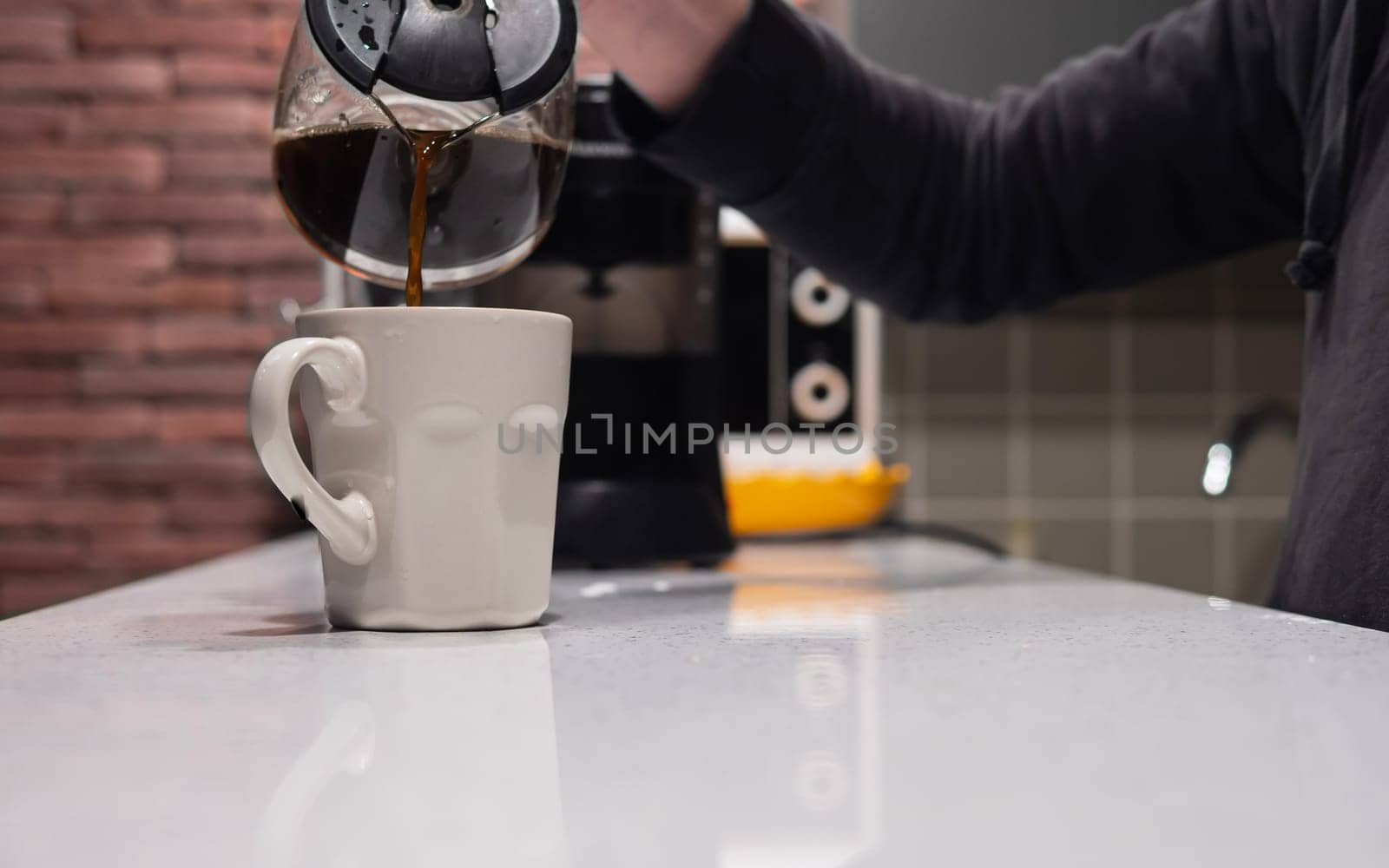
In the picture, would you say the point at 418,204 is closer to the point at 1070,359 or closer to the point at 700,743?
the point at 700,743

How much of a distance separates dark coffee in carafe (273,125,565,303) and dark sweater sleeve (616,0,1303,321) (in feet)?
0.69

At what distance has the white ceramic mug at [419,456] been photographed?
43 cm

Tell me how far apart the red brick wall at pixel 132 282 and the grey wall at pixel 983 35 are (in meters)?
0.86

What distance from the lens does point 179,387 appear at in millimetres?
1673

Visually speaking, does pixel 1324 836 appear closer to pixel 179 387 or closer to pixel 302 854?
pixel 302 854

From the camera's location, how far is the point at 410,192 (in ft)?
1.62

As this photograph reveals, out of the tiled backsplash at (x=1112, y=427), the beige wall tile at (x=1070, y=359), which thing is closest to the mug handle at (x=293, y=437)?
the tiled backsplash at (x=1112, y=427)

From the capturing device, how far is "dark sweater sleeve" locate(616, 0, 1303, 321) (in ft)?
2.35

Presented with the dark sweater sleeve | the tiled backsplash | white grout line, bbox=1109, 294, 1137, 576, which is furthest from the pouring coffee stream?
white grout line, bbox=1109, 294, 1137, 576

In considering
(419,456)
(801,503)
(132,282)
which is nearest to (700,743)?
(419,456)

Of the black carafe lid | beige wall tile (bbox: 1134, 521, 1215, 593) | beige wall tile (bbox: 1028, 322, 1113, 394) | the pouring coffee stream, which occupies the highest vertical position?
the black carafe lid

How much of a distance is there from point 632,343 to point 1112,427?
128cm
